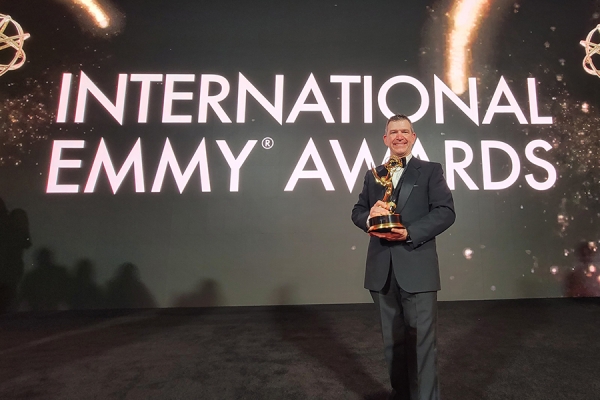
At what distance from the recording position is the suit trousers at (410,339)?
50.9 inches

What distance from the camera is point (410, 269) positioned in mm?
1327

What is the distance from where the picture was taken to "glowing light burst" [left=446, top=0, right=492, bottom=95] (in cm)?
399

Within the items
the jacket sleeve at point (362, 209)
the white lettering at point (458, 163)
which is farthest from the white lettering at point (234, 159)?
the jacket sleeve at point (362, 209)

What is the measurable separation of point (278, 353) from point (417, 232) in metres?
1.47

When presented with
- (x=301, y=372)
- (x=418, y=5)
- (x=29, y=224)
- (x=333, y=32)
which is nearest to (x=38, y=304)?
(x=29, y=224)

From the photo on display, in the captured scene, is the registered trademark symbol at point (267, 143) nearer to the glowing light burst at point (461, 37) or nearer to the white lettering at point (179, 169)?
the white lettering at point (179, 169)

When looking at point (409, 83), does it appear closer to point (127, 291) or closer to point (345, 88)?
point (345, 88)

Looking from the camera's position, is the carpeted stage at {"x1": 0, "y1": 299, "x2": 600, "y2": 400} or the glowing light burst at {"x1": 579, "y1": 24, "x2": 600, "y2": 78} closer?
the carpeted stage at {"x1": 0, "y1": 299, "x2": 600, "y2": 400}

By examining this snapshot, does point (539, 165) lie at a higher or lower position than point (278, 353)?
higher

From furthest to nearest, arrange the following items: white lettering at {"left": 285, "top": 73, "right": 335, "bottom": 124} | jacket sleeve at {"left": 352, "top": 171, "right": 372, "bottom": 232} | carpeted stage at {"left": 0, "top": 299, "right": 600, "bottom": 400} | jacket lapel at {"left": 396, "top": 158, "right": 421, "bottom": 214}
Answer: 1. white lettering at {"left": 285, "top": 73, "right": 335, "bottom": 124}
2. carpeted stage at {"left": 0, "top": 299, "right": 600, "bottom": 400}
3. jacket sleeve at {"left": 352, "top": 171, "right": 372, "bottom": 232}
4. jacket lapel at {"left": 396, "top": 158, "right": 421, "bottom": 214}

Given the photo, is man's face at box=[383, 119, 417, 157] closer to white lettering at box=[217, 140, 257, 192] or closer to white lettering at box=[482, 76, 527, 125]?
white lettering at box=[217, 140, 257, 192]

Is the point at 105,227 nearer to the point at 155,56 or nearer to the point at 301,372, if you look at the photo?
the point at 155,56

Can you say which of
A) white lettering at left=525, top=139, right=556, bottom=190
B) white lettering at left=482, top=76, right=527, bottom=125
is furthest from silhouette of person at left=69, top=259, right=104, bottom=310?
white lettering at left=525, top=139, right=556, bottom=190

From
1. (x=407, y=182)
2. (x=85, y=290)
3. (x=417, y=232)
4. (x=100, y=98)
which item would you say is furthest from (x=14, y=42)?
(x=417, y=232)
